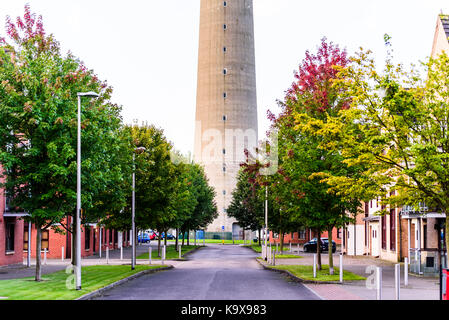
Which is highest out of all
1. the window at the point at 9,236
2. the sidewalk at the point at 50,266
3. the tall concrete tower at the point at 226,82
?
the tall concrete tower at the point at 226,82

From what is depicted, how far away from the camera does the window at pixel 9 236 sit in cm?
3859

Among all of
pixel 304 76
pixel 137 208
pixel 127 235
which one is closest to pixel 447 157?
pixel 304 76

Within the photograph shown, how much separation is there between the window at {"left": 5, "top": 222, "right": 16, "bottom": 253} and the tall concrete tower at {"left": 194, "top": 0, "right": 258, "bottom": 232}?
189 feet

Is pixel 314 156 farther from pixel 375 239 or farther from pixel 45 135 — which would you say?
pixel 375 239

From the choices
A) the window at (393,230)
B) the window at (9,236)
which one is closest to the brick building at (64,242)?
the window at (9,236)

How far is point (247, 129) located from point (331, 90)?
6463cm

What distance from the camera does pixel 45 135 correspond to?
25.1 meters

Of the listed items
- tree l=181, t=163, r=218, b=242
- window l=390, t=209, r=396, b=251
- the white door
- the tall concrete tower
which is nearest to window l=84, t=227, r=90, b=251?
tree l=181, t=163, r=218, b=242

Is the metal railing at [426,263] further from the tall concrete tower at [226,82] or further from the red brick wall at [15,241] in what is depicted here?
the tall concrete tower at [226,82]

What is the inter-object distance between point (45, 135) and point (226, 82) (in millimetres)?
70566

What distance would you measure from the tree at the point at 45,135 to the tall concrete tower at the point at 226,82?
67.8 m

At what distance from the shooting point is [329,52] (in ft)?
111

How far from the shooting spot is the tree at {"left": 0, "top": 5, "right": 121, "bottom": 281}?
24.5 metres

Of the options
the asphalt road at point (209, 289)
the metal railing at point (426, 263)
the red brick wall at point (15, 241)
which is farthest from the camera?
the red brick wall at point (15, 241)
